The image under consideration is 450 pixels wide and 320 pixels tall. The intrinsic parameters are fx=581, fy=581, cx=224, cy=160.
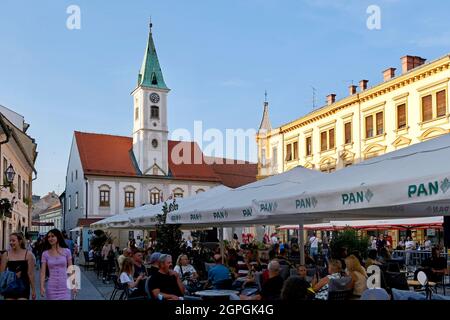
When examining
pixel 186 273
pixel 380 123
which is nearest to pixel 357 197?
pixel 186 273

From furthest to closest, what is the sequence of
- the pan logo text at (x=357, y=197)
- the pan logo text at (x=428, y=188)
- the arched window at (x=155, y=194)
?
the arched window at (x=155, y=194), the pan logo text at (x=357, y=197), the pan logo text at (x=428, y=188)

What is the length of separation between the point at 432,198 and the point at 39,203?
13058 cm

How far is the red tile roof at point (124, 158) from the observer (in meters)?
64.6

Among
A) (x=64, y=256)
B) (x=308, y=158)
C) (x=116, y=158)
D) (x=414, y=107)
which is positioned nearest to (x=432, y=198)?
(x=64, y=256)

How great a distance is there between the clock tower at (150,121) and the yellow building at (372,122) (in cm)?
1767

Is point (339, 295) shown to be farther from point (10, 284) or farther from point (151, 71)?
point (151, 71)

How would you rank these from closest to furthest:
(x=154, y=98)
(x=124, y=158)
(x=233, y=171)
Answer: (x=124, y=158)
(x=154, y=98)
(x=233, y=171)

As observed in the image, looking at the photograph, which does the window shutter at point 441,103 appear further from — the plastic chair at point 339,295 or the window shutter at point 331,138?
the plastic chair at point 339,295

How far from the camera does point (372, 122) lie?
39688 millimetres

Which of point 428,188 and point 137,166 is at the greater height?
point 137,166

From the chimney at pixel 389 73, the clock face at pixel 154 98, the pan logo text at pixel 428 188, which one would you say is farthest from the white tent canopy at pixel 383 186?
the clock face at pixel 154 98

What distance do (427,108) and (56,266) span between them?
30.0m

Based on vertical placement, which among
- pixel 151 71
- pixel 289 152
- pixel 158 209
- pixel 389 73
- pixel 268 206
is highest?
pixel 151 71

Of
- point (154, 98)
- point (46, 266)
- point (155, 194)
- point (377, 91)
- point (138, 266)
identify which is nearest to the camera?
point (46, 266)
